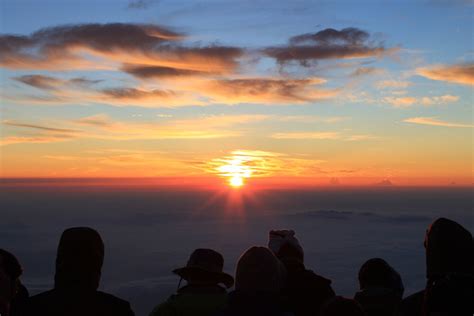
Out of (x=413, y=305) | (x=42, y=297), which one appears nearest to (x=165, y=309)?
(x=42, y=297)

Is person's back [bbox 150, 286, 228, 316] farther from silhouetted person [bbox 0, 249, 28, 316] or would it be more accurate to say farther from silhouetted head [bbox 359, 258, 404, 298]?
silhouetted head [bbox 359, 258, 404, 298]

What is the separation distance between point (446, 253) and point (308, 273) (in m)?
1.56

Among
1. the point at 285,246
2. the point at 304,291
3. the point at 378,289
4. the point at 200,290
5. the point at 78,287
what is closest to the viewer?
the point at 78,287

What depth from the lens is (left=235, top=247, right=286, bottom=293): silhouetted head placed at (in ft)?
12.4

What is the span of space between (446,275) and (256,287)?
1.32 m

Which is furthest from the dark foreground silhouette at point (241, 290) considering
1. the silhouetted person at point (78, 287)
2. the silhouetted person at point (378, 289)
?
the silhouetted person at point (378, 289)

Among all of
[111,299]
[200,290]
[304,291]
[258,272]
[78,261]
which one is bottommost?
[304,291]

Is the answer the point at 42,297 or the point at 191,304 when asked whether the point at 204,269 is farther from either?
the point at 42,297

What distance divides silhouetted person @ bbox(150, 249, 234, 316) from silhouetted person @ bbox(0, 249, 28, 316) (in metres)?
1.03

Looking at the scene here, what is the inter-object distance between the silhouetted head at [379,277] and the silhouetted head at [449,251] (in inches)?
43.4

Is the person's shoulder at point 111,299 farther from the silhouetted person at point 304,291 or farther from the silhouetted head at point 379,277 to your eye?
the silhouetted head at point 379,277

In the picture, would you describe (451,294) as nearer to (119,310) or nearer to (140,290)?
(119,310)

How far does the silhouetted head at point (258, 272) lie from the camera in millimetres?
3783

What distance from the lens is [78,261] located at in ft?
11.7
